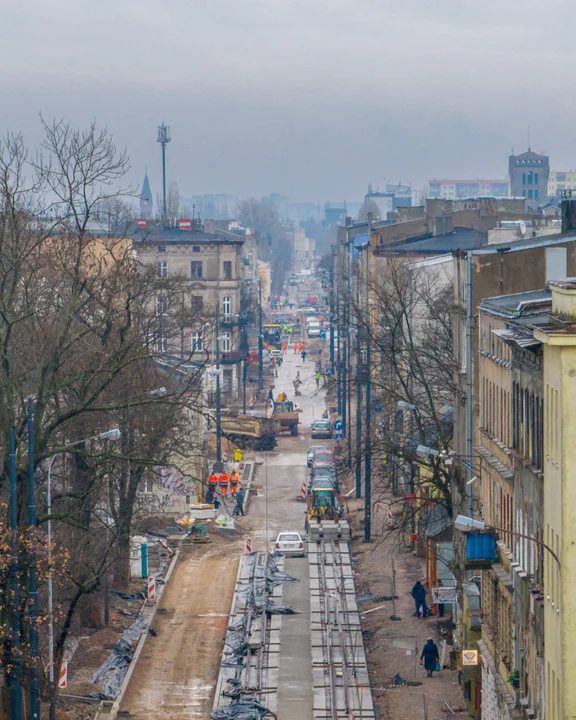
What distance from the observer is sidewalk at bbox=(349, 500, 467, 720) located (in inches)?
1328

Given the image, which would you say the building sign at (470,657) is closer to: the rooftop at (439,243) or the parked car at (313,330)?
the rooftop at (439,243)

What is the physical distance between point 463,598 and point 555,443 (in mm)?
15125

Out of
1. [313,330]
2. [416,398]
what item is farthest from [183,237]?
[313,330]

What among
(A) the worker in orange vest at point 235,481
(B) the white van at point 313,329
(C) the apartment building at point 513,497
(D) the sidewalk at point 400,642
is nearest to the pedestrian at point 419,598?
(D) the sidewalk at point 400,642

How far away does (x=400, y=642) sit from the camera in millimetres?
39156

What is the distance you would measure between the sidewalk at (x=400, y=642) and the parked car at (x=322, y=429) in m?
31.7

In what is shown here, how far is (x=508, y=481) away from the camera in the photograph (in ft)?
92.2

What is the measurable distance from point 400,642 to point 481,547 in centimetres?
1095

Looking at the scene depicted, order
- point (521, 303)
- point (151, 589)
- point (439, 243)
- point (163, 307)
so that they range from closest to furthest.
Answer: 1. point (521, 303)
2. point (151, 589)
3. point (163, 307)
4. point (439, 243)

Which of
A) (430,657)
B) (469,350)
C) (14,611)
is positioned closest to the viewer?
(14,611)

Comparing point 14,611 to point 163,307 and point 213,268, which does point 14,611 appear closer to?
point 163,307

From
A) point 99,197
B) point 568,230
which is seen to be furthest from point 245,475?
point 99,197

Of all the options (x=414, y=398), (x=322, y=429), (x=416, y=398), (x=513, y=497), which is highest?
(x=513, y=497)

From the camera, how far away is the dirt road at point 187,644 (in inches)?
1357
